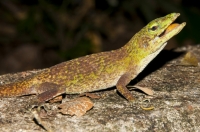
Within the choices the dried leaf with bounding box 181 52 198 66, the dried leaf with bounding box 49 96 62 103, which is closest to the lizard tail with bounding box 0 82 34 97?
the dried leaf with bounding box 49 96 62 103

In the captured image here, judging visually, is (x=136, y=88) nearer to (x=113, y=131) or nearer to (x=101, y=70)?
(x=101, y=70)

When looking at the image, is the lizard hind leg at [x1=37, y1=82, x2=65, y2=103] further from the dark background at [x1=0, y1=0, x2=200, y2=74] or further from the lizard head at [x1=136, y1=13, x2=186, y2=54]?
the dark background at [x1=0, y1=0, x2=200, y2=74]

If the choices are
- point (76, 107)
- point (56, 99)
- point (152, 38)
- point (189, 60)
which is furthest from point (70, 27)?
point (76, 107)

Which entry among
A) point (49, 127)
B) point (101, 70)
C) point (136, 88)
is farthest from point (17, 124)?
point (136, 88)

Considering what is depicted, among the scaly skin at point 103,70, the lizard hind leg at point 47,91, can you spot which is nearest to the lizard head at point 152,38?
the scaly skin at point 103,70

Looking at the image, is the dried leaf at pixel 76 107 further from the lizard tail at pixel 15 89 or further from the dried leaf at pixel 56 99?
the lizard tail at pixel 15 89
